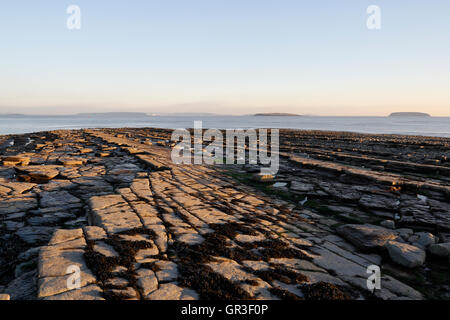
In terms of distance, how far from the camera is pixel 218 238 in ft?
14.4

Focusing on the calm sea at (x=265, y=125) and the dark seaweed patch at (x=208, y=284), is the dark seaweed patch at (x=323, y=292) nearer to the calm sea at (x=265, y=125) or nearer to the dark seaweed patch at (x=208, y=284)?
the dark seaweed patch at (x=208, y=284)

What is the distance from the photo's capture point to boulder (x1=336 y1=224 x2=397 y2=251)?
14.6 ft

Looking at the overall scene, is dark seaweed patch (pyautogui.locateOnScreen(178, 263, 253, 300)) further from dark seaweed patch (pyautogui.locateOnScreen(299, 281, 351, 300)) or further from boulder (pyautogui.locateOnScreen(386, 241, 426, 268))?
boulder (pyautogui.locateOnScreen(386, 241, 426, 268))

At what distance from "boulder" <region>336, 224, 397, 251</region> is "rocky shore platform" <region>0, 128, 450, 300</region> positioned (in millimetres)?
23

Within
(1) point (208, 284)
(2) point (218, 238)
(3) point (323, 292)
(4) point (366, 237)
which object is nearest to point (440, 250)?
(4) point (366, 237)

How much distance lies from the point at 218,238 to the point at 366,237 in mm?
2579

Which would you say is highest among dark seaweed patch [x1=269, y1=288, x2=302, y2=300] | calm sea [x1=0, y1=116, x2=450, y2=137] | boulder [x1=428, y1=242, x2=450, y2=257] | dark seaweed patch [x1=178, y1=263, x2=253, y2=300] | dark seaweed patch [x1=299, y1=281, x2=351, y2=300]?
calm sea [x1=0, y1=116, x2=450, y2=137]

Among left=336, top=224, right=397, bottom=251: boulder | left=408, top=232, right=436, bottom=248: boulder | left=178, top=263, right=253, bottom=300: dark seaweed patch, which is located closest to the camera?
left=178, top=263, right=253, bottom=300: dark seaweed patch

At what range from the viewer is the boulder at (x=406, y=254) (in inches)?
158

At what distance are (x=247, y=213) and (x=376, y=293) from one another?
Answer: 3.04 m

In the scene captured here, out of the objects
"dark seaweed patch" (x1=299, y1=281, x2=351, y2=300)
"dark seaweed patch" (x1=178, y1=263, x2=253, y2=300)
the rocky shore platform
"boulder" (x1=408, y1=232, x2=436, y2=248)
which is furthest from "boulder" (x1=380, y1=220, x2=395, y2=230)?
"dark seaweed patch" (x1=178, y1=263, x2=253, y2=300)

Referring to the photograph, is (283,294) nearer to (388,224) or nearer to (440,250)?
(440,250)

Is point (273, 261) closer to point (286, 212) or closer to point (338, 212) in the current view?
point (286, 212)

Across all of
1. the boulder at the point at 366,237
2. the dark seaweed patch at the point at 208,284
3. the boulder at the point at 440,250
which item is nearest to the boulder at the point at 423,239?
the boulder at the point at 440,250
